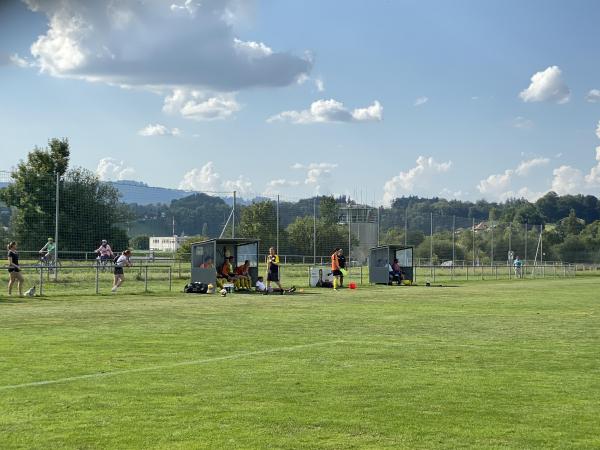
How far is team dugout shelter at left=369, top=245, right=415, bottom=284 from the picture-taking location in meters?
40.1

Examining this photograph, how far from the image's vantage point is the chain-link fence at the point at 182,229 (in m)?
31.9

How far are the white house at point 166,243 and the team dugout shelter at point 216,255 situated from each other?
21.5 ft

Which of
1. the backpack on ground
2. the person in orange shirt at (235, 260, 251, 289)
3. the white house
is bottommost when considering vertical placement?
the backpack on ground

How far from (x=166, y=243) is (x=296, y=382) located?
97.3 feet

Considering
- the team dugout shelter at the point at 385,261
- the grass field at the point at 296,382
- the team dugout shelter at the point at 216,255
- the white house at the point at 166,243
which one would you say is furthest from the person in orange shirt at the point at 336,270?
the grass field at the point at 296,382

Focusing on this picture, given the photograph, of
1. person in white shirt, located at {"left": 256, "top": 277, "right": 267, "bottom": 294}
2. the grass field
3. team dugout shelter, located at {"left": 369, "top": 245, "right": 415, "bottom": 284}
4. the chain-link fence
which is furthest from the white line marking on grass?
team dugout shelter, located at {"left": 369, "top": 245, "right": 415, "bottom": 284}

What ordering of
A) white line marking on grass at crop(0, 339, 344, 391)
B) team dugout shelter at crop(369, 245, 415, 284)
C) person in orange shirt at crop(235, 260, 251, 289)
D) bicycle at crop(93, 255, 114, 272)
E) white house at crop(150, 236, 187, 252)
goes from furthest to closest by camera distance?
team dugout shelter at crop(369, 245, 415, 284)
white house at crop(150, 236, 187, 252)
bicycle at crop(93, 255, 114, 272)
person in orange shirt at crop(235, 260, 251, 289)
white line marking on grass at crop(0, 339, 344, 391)

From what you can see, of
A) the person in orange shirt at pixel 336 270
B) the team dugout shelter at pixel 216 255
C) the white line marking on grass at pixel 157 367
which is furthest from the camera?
the person in orange shirt at pixel 336 270

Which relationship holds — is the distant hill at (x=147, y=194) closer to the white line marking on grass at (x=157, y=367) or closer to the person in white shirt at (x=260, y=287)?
the person in white shirt at (x=260, y=287)

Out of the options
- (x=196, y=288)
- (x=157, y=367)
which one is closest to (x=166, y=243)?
(x=196, y=288)

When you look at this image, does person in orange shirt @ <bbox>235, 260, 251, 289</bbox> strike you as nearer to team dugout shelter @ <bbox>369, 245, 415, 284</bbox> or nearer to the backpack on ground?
the backpack on ground

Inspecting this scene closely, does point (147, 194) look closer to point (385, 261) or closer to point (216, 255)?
point (216, 255)

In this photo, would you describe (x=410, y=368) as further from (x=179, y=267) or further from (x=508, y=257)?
(x=508, y=257)

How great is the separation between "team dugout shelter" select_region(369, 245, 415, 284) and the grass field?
2138 cm
